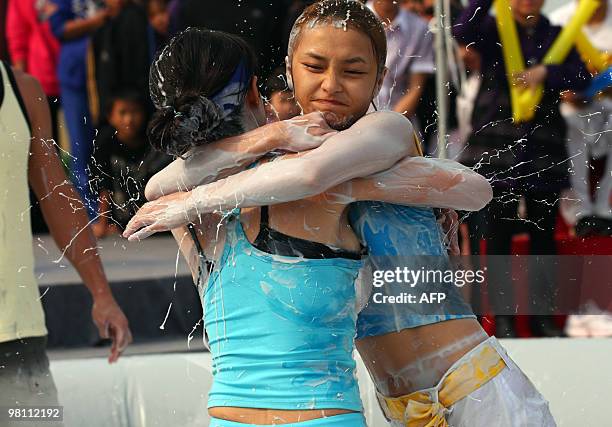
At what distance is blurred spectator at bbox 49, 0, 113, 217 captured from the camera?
11.1ft

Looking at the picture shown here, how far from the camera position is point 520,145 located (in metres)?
2.83

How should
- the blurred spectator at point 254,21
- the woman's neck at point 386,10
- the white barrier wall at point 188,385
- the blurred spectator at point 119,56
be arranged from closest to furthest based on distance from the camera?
the blurred spectator at point 254,21 < the woman's neck at point 386,10 < the white barrier wall at point 188,385 < the blurred spectator at point 119,56

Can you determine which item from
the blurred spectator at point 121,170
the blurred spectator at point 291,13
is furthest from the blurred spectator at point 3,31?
the blurred spectator at point 291,13

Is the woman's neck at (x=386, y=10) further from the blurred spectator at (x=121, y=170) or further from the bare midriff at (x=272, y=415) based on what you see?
the bare midriff at (x=272, y=415)

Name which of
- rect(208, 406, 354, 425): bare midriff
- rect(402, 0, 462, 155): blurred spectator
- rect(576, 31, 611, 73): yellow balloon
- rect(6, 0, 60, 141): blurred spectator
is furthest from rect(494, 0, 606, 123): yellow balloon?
rect(6, 0, 60, 141): blurred spectator

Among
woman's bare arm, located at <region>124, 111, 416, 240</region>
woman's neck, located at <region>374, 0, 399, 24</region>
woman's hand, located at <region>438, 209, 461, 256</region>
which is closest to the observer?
woman's bare arm, located at <region>124, 111, 416, 240</region>

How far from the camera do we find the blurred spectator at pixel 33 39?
3750mm

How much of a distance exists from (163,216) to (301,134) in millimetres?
250

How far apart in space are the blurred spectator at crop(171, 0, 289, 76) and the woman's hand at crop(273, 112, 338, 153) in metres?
0.47

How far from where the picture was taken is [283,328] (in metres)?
1.64

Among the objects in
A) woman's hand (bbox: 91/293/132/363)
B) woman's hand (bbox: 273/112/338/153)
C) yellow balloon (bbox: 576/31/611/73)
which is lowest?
woman's hand (bbox: 91/293/132/363)

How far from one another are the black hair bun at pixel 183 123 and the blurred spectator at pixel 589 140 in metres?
1.33

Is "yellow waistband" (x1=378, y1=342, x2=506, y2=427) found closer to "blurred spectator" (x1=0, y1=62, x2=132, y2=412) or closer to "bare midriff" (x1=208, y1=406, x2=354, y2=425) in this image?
"bare midriff" (x1=208, y1=406, x2=354, y2=425)

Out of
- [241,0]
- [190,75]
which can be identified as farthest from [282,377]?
[241,0]
